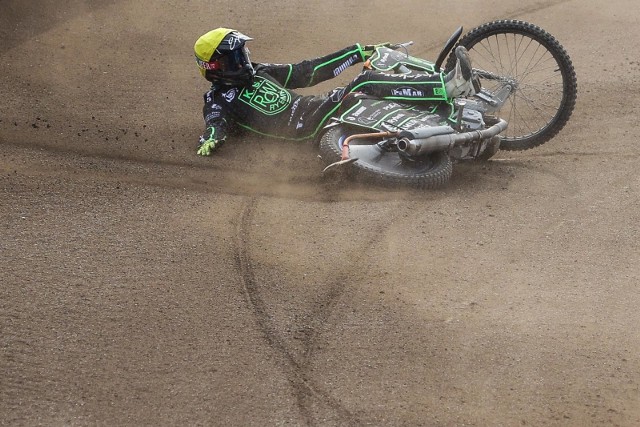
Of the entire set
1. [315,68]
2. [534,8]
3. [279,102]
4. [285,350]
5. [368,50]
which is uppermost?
[368,50]

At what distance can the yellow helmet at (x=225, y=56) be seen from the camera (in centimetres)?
1023

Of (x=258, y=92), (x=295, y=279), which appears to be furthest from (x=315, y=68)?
(x=295, y=279)

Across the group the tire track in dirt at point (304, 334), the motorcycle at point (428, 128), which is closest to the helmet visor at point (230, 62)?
the motorcycle at point (428, 128)

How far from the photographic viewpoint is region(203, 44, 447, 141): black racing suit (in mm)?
10148

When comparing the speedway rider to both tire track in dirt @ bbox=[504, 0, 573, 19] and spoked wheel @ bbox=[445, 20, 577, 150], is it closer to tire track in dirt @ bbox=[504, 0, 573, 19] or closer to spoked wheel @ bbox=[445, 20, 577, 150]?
spoked wheel @ bbox=[445, 20, 577, 150]

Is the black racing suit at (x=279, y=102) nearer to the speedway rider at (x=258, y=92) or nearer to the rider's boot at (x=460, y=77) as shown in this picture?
the speedway rider at (x=258, y=92)

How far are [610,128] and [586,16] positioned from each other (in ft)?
16.1

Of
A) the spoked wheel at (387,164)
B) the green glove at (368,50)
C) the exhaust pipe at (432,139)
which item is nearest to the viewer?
the exhaust pipe at (432,139)

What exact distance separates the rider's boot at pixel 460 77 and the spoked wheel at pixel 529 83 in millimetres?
417

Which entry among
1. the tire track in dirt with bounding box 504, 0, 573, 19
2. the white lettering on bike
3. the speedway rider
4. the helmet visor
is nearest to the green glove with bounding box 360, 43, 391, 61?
the speedway rider

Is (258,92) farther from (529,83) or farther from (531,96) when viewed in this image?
(529,83)

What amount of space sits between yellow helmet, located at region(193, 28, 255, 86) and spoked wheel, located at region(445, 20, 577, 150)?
92.4 inches

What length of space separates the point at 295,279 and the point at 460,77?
3178 mm

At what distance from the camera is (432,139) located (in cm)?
887
